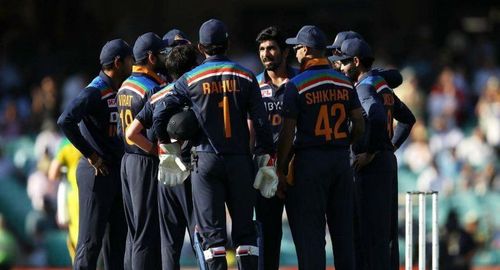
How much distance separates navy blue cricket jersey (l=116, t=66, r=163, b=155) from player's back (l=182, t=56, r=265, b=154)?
0.80 m

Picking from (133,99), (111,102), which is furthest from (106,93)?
(133,99)

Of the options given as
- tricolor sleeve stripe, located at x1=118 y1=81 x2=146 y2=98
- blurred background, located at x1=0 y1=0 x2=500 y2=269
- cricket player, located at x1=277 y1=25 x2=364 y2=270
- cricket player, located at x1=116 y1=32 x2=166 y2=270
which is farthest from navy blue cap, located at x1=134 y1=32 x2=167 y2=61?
blurred background, located at x1=0 y1=0 x2=500 y2=269

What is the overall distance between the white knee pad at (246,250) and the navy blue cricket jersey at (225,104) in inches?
27.9

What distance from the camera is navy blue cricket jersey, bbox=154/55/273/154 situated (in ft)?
31.9

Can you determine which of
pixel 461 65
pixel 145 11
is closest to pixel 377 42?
pixel 461 65

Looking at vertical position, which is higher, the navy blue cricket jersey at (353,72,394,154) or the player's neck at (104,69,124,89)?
the player's neck at (104,69,124,89)

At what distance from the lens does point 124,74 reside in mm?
11062

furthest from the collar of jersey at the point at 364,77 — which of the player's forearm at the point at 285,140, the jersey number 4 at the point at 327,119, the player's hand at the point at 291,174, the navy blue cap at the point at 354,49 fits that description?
the player's forearm at the point at 285,140

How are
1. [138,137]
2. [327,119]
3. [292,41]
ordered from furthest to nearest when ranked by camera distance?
[138,137] → [292,41] → [327,119]

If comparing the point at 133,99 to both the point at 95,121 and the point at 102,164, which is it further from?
the point at 102,164

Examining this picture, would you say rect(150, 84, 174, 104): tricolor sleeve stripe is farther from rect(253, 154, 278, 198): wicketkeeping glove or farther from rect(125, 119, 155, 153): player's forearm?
rect(253, 154, 278, 198): wicketkeeping glove

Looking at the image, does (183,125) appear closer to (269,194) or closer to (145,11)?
(269,194)

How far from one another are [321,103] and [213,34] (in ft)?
3.16

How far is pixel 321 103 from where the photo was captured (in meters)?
9.89
